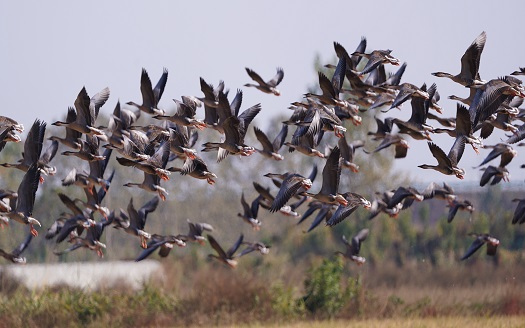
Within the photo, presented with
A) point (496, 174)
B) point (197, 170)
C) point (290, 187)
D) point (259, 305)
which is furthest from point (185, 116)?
point (259, 305)

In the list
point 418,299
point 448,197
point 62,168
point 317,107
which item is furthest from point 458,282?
point 62,168

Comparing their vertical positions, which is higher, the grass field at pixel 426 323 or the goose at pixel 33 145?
the goose at pixel 33 145

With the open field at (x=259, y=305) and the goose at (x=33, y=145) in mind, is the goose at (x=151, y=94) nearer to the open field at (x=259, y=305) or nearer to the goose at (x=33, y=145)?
the goose at (x=33, y=145)

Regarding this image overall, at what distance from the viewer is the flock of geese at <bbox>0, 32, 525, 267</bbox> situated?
17.9 metres

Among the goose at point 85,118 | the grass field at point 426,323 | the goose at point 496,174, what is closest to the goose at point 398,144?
the goose at point 496,174

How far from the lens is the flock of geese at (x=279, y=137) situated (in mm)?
17938

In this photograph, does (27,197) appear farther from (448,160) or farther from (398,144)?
(398,144)

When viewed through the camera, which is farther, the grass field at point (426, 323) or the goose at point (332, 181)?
the grass field at point (426, 323)

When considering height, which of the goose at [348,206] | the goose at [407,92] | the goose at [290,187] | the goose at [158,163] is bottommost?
the goose at [348,206]

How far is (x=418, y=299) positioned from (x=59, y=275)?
39.1 feet

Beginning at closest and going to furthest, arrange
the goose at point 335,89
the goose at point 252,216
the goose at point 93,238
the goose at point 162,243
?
the goose at point 335,89
the goose at point 162,243
the goose at point 93,238
the goose at point 252,216

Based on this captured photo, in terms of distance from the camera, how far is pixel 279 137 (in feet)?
73.0

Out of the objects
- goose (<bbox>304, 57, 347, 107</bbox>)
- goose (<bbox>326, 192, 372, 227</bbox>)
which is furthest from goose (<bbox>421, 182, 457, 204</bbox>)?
goose (<bbox>326, 192, 372, 227</bbox>)

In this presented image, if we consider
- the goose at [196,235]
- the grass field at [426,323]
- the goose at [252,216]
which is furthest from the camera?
the grass field at [426,323]
